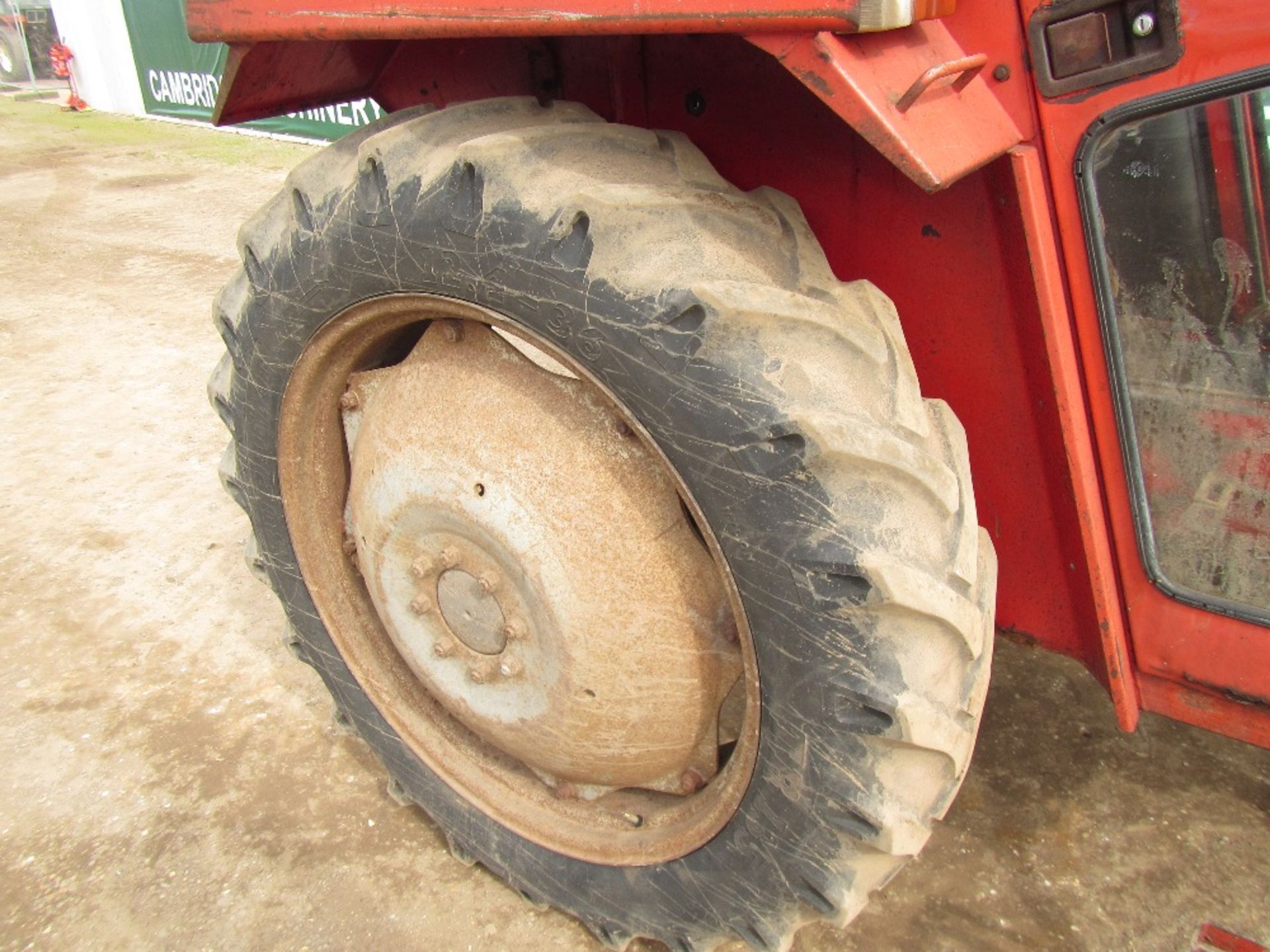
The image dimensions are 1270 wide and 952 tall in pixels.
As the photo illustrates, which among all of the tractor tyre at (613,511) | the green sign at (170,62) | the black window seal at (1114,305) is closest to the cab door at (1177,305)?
the black window seal at (1114,305)

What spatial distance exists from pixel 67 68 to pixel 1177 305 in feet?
Answer: 48.7

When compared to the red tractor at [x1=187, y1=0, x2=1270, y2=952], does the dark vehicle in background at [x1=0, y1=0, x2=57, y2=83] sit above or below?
above

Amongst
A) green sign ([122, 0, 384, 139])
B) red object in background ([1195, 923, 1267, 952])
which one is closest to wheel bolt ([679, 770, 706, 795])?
red object in background ([1195, 923, 1267, 952])

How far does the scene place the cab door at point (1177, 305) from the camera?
1023mm

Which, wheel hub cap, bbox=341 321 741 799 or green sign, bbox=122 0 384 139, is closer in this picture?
wheel hub cap, bbox=341 321 741 799

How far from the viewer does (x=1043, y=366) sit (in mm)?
1274

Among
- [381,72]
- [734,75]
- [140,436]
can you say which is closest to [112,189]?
[140,436]

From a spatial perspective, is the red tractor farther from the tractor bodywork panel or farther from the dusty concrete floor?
the dusty concrete floor

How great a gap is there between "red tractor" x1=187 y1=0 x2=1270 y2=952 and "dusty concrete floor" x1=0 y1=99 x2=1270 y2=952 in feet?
1.54

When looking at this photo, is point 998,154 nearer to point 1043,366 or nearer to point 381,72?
point 1043,366

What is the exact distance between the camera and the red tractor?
107 cm

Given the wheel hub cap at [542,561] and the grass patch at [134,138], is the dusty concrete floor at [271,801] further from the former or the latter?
the grass patch at [134,138]

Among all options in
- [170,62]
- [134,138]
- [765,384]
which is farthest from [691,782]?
[170,62]

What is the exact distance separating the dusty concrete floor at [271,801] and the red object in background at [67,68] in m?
11.3
